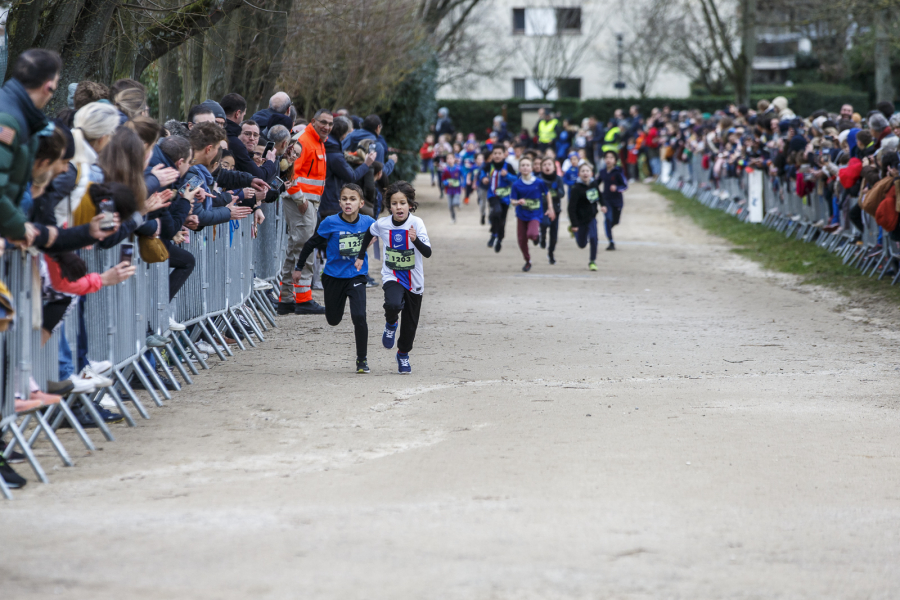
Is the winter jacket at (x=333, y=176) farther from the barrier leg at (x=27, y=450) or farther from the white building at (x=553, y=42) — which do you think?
the white building at (x=553, y=42)

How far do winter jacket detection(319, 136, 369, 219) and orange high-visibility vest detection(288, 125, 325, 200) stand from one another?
29 cm

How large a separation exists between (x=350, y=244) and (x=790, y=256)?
38.8 ft

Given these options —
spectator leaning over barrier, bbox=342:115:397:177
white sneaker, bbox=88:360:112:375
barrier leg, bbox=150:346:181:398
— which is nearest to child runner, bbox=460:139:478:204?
spectator leaning over barrier, bbox=342:115:397:177

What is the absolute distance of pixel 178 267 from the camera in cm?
871

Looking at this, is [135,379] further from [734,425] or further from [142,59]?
[142,59]

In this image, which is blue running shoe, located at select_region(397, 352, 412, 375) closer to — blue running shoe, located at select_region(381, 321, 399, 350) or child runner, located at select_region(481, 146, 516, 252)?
blue running shoe, located at select_region(381, 321, 399, 350)

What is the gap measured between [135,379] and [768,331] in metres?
6.60

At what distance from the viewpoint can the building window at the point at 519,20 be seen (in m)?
69.2

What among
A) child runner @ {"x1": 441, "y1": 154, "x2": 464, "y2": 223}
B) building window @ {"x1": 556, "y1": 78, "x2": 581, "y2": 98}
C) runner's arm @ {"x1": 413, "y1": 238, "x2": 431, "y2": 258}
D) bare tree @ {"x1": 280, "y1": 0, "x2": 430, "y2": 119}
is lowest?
runner's arm @ {"x1": 413, "y1": 238, "x2": 431, "y2": 258}

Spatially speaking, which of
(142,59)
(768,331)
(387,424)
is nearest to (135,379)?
(387,424)

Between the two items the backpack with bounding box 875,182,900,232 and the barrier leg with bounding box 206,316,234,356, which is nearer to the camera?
the barrier leg with bounding box 206,316,234,356

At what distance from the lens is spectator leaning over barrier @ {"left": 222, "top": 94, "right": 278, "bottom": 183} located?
441 inches

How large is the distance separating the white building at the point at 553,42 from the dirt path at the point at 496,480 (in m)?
55.0

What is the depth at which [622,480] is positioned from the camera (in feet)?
20.3
